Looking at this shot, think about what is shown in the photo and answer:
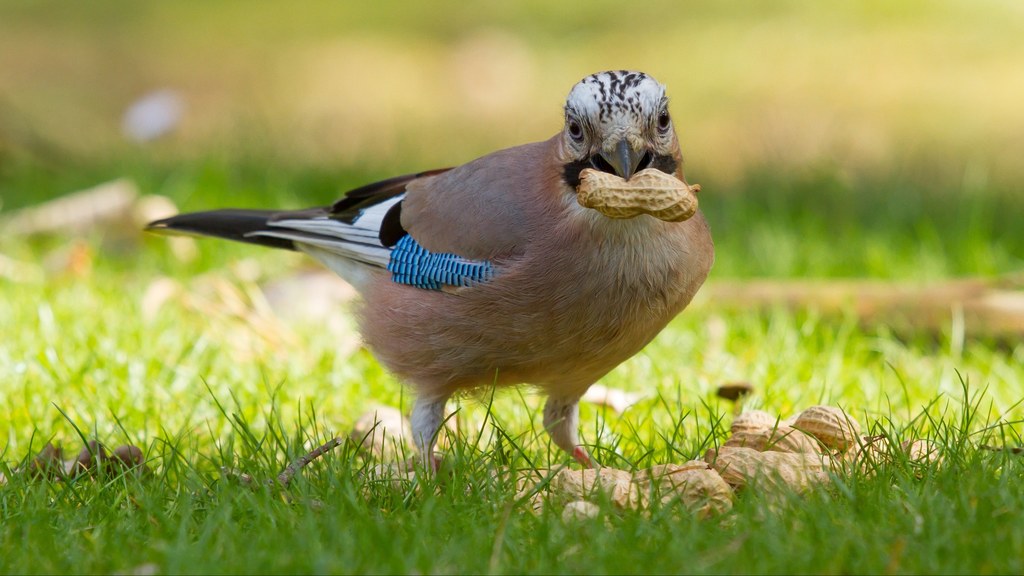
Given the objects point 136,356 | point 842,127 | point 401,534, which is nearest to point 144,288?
point 136,356

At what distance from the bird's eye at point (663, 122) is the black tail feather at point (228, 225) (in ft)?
4.55

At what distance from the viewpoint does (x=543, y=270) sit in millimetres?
3088

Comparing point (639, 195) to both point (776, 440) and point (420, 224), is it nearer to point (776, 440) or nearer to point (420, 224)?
point (776, 440)

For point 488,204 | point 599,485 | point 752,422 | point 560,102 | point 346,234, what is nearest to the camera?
point 599,485

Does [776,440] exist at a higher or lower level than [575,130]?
lower

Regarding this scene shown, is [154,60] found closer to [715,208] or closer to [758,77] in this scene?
[758,77]

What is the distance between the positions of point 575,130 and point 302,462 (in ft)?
3.21

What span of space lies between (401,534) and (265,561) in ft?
0.92

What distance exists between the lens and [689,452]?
3.10m

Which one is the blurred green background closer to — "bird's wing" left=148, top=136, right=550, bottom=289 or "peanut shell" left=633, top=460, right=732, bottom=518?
"bird's wing" left=148, top=136, right=550, bottom=289

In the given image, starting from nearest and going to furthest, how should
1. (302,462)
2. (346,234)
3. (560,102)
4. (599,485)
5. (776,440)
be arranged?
1. (599,485)
2. (302,462)
3. (776,440)
4. (346,234)
5. (560,102)

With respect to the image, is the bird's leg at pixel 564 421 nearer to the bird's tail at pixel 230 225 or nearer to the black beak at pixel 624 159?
the black beak at pixel 624 159

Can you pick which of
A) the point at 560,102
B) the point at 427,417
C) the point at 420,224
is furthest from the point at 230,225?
the point at 560,102

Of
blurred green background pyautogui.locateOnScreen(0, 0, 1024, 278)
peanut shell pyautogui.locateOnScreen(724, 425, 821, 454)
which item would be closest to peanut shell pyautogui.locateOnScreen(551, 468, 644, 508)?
peanut shell pyautogui.locateOnScreen(724, 425, 821, 454)
